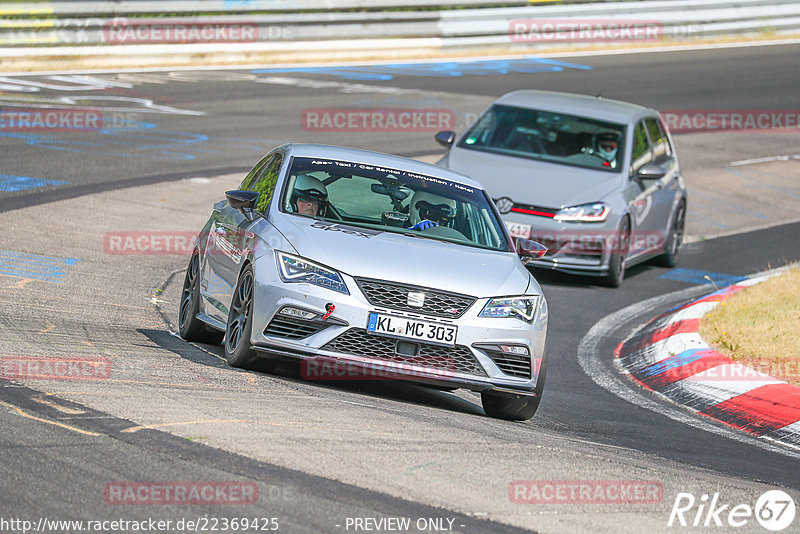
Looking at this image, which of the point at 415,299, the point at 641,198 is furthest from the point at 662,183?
the point at 415,299

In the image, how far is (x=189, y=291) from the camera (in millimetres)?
9242

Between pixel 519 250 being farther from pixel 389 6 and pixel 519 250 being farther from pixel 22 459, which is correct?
pixel 389 6

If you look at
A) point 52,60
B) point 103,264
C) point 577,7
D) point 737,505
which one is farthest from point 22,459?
point 577,7

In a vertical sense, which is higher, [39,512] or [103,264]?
[39,512]

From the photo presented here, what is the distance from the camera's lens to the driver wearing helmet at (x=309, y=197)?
8.46 m

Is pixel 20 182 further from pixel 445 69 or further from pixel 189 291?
pixel 445 69

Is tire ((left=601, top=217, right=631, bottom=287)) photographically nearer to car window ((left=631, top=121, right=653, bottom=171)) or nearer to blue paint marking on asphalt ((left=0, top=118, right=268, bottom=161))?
car window ((left=631, top=121, right=653, bottom=171))

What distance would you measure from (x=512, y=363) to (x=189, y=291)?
106 inches

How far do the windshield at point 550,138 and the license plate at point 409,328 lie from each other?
6.94 metres

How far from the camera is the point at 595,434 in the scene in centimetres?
777

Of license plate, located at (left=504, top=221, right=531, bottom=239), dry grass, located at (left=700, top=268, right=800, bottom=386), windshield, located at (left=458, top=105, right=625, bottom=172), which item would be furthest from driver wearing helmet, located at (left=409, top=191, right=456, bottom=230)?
windshield, located at (left=458, top=105, right=625, bottom=172)

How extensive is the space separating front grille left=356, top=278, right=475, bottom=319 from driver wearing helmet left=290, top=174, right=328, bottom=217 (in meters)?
1.12

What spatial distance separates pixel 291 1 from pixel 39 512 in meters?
23.4

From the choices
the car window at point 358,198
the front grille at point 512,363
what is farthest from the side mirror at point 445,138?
the front grille at point 512,363
